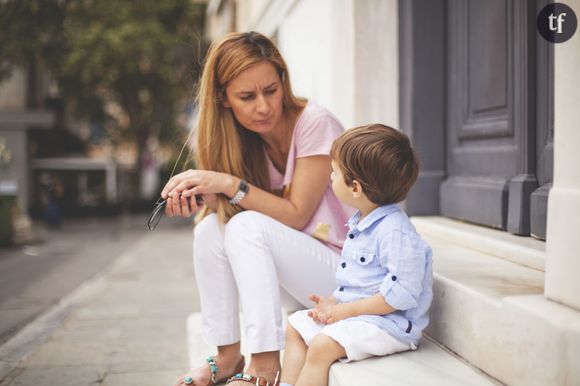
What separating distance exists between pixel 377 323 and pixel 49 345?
2.56 meters

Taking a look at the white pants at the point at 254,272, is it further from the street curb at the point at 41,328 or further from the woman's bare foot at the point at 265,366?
the street curb at the point at 41,328

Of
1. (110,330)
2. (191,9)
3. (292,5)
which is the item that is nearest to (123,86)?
(191,9)

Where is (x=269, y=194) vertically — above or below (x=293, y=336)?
above

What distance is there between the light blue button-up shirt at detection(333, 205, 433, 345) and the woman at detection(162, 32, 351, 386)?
1.24 ft

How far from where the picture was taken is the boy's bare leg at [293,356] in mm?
2113

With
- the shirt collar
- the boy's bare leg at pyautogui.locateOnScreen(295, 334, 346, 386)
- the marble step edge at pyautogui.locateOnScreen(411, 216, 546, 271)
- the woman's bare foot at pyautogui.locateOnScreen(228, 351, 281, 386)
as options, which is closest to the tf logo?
the shirt collar

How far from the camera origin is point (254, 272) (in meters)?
2.38

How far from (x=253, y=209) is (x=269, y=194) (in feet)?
0.31

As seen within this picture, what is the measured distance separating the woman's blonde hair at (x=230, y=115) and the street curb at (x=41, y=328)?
1491mm

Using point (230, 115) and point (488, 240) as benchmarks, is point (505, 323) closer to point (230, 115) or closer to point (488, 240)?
point (488, 240)

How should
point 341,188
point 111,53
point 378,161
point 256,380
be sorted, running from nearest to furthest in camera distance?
point 378,161, point 341,188, point 256,380, point 111,53

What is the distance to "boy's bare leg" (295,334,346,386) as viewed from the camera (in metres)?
1.98

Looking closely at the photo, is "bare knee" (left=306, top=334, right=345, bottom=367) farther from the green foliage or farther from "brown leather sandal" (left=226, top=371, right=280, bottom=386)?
the green foliage

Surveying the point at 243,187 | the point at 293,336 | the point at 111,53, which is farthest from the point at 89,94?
the point at 293,336
